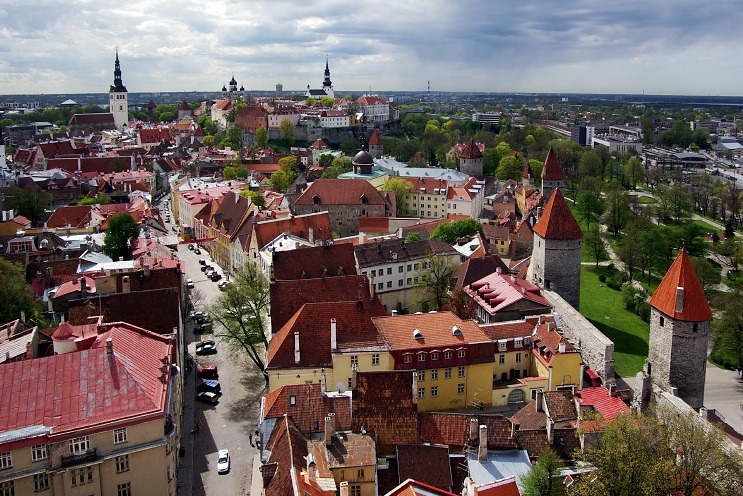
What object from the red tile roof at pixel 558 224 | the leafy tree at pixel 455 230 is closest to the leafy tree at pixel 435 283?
the red tile roof at pixel 558 224

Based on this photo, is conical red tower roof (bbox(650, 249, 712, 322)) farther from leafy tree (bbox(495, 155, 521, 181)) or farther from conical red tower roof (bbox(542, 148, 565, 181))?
leafy tree (bbox(495, 155, 521, 181))

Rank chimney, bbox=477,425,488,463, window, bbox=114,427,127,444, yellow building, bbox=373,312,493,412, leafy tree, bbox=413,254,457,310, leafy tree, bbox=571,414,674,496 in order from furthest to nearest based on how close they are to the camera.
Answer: leafy tree, bbox=413,254,457,310, yellow building, bbox=373,312,493,412, chimney, bbox=477,425,488,463, window, bbox=114,427,127,444, leafy tree, bbox=571,414,674,496

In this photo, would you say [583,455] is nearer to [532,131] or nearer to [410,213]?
[410,213]

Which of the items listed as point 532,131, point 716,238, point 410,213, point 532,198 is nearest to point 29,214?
point 410,213

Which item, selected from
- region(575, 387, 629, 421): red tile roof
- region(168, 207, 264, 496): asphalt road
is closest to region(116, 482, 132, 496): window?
region(168, 207, 264, 496): asphalt road

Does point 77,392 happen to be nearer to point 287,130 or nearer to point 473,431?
point 473,431

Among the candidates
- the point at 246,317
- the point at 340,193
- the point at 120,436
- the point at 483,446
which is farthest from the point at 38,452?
the point at 340,193
